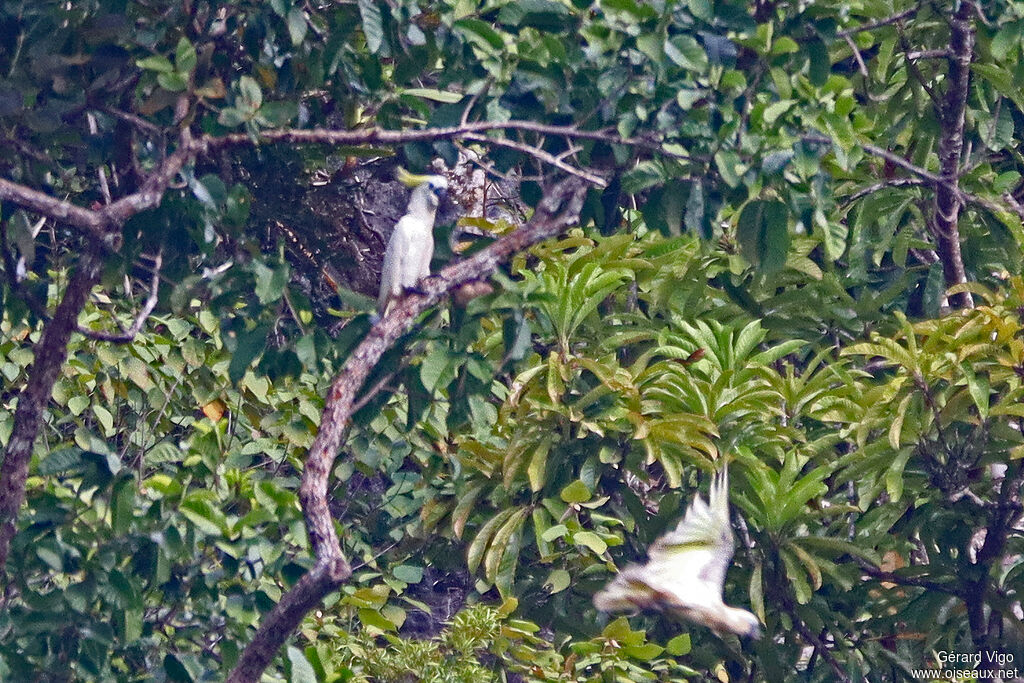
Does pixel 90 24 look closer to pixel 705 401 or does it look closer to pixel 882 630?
pixel 705 401

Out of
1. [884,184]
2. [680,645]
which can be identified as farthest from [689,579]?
[884,184]

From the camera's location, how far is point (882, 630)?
12.5 feet

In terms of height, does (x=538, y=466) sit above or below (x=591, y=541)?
above

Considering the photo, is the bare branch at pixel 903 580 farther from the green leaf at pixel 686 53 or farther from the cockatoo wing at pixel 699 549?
the green leaf at pixel 686 53

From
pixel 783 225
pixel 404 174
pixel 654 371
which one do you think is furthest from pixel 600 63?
pixel 404 174

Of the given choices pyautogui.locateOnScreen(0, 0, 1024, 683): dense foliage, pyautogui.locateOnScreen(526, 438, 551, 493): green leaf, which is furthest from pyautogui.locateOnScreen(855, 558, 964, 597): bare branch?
pyautogui.locateOnScreen(526, 438, 551, 493): green leaf

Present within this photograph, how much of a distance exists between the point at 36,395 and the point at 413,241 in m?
1.70

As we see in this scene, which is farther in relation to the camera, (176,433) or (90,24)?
(176,433)

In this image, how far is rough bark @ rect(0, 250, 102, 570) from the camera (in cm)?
286

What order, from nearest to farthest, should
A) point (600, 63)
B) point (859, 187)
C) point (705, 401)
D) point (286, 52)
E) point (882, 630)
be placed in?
point (600, 63) → point (286, 52) → point (705, 401) → point (882, 630) → point (859, 187)

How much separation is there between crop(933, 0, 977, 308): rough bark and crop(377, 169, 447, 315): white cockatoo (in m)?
1.65

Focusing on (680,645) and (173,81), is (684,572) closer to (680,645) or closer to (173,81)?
(680,645)

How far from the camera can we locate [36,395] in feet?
9.57

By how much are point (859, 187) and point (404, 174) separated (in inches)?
58.9
